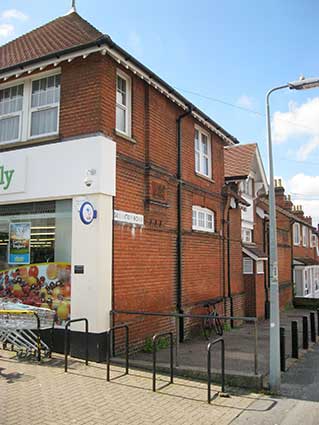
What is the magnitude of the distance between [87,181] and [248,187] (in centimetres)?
1191

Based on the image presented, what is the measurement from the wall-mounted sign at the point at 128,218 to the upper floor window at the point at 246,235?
8738 millimetres

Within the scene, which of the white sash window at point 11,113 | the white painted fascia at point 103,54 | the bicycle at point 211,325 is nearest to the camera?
the white painted fascia at point 103,54

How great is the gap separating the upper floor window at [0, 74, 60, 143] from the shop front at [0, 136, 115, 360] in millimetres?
576

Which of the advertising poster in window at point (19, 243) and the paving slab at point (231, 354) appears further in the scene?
the advertising poster in window at point (19, 243)

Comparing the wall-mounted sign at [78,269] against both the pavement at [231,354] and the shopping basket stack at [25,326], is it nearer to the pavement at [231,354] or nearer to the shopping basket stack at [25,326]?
the shopping basket stack at [25,326]

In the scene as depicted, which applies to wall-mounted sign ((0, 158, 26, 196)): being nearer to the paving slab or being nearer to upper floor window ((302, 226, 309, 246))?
the paving slab

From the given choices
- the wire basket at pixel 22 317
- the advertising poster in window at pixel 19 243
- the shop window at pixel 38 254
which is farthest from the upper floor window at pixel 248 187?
the wire basket at pixel 22 317

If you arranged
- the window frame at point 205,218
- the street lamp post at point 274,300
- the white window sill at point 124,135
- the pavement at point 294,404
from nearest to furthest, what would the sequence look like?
the pavement at point 294,404 → the street lamp post at point 274,300 → the white window sill at point 124,135 → the window frame at point 205,218

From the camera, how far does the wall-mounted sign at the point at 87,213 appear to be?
27.0 feet

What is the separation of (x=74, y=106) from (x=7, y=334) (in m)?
4.91

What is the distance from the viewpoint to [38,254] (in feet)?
29.9

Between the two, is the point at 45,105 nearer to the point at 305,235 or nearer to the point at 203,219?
the point at 203,219

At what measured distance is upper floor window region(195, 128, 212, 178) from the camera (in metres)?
13.3

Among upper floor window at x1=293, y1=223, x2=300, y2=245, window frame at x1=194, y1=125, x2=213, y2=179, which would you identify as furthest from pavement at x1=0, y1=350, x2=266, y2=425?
upper floor window at x1=293, y1=223, x2=300, y2=245
